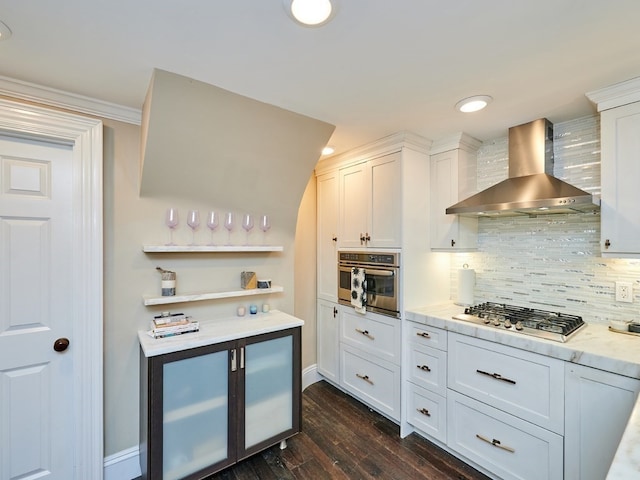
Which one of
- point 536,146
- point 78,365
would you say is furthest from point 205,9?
point 536,146

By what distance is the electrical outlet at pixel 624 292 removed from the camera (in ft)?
6.14

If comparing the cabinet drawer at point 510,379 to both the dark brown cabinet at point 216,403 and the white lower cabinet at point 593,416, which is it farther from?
the dark brown cabinet at point 216,403

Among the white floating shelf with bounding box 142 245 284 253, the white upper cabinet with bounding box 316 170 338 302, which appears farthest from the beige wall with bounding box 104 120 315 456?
the white upper cabinet with bounding box 316 170 338 302

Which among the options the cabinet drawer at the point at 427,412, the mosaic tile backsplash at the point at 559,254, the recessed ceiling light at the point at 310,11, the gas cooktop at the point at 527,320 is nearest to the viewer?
the recessed ceiling light at the point at 310,11

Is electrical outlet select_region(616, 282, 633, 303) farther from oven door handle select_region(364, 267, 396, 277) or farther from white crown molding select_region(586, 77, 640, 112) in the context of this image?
oven door handle select_region(364, 267, 396, 277)

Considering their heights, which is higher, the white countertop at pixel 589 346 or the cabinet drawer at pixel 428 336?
the white countertop at pixel 589 346

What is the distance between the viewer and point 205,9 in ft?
3.68

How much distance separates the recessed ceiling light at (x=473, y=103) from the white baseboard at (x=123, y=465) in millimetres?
3064

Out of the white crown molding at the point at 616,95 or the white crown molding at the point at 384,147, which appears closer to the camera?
the white crown molding at the point at 616,95

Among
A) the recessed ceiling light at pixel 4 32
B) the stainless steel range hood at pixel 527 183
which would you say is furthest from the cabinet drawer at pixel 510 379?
the recessed ceiling light at pixel 4 32

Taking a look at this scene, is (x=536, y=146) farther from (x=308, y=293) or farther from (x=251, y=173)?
(x=308, y=293)

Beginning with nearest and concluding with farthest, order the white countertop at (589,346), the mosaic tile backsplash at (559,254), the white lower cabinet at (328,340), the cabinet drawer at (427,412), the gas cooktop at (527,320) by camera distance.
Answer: the white countertop at (589,346), the gas cooktop at (527,320), the mosaic tile backsplash at (559,254), the cabinet drawer at (427,412), the white lower cabinet at (328,340)

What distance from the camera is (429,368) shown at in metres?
2.23

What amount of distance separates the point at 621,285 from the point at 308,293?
2.43 m
